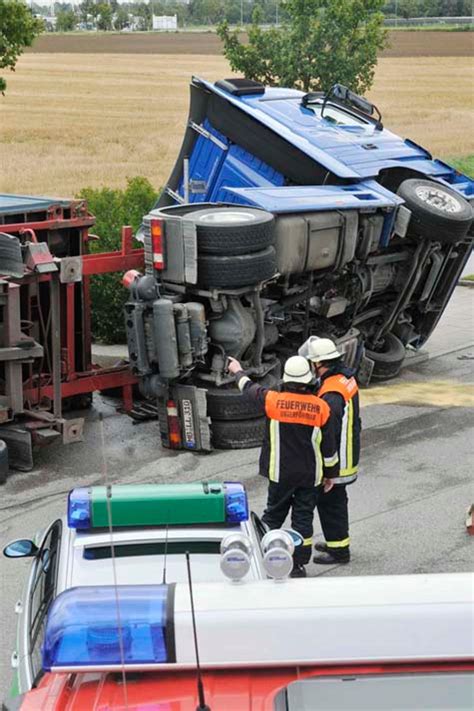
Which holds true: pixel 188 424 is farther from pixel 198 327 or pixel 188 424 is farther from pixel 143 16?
pixel 143 16

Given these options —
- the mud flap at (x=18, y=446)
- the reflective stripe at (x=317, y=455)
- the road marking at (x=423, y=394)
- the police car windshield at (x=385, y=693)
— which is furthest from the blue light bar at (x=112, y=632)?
the road marking at (x=423, y=394)

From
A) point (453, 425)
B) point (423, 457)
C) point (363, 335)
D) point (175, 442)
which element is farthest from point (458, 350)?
point (175, 442)

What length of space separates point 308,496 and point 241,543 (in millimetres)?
3423

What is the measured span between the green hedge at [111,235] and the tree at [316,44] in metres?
6.26

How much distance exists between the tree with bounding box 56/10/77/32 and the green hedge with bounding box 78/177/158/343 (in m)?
28.8

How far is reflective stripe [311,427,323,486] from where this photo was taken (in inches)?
253

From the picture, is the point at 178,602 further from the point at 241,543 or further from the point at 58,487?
the point at 58,487

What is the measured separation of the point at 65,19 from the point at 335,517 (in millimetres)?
37018

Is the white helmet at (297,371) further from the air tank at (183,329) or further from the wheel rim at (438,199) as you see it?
the wheel rim at (438,199)

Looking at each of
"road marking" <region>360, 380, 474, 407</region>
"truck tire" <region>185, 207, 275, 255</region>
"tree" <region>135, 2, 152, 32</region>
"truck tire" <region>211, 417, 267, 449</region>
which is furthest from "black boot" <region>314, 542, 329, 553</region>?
"tree" <region>135, 2, 152, 32</region>

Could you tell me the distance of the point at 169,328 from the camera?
27.8 feet

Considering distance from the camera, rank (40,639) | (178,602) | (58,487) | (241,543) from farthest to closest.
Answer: (58,487) < (40,639) < (241,543) < (178,602)

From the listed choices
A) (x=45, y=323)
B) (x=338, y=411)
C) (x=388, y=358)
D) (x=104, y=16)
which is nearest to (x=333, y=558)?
(x=338, y=411)

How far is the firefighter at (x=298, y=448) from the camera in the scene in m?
6.35
